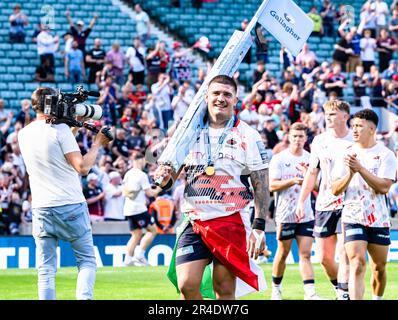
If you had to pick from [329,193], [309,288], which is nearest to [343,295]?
[309,288]

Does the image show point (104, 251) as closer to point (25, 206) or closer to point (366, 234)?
point (25, 206)

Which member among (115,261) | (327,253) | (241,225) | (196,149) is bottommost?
(115,261)

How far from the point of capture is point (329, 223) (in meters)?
13.7

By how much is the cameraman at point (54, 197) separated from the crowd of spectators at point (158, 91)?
1135 centimetres

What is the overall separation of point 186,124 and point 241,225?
105 cm

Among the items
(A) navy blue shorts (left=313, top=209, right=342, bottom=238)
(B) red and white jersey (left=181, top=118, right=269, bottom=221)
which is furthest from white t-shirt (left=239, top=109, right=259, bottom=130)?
(B) red and white jersey (left=181, top=118, right=269, bottom=221)

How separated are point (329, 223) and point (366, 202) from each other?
6.01 ft

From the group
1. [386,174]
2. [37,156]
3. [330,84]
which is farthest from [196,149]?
[330,84]

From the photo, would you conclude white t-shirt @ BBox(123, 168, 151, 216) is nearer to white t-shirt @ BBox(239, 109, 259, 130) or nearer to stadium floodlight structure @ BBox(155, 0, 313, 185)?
white t-shirt @ BBox(239, 109, 259, 130)

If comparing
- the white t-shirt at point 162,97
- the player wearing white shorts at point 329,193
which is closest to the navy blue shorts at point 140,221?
the white t-shirt at point 162,97

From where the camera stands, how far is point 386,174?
1185 centimetres

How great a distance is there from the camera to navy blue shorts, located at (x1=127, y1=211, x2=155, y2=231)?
20.5m

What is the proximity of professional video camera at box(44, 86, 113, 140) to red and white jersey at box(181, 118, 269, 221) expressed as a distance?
133cm
